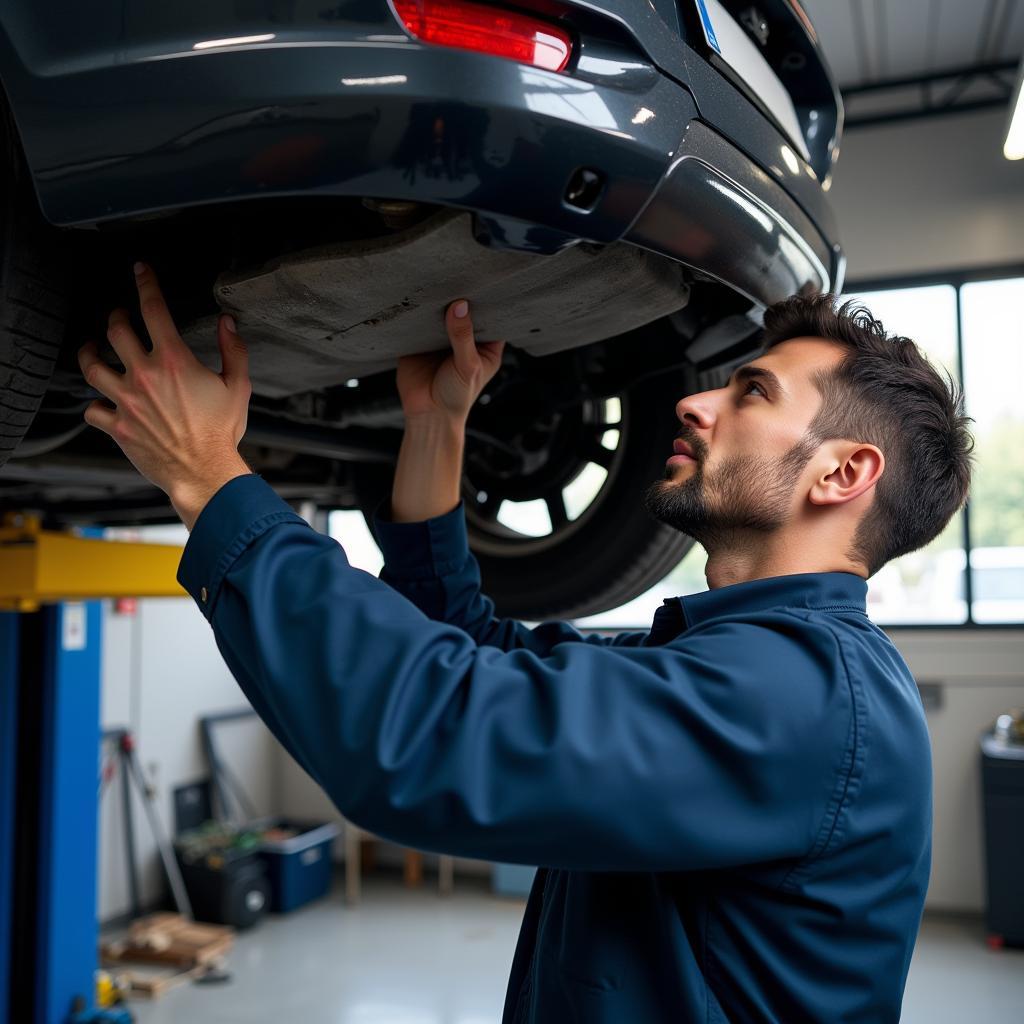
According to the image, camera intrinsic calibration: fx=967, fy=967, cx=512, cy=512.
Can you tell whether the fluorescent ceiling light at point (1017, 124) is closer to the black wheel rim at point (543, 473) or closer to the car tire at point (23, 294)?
the black wheel rim at point (543, 473)

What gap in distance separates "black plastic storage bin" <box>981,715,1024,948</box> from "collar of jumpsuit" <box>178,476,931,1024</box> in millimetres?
3722

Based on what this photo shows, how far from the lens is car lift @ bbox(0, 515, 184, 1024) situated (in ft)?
9.50

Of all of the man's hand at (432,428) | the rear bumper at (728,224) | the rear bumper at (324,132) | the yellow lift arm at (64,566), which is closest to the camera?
the rear bumper at (324,132)

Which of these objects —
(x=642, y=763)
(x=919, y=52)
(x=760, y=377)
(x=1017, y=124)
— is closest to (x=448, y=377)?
(x=760, y=377)

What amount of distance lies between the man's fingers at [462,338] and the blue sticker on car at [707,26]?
0.34 meters

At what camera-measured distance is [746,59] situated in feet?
3.34

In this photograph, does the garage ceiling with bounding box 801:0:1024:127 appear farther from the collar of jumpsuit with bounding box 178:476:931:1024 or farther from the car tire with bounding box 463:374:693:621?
the collar of jumpsuit with bounding box 178:476:931:1024

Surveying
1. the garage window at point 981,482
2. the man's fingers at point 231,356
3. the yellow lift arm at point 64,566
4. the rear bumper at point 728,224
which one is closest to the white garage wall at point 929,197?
the garage window at point 981,482

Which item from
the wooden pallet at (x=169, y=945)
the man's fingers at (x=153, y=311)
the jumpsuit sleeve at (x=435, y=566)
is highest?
the man's fingers at (x=153, y=311)

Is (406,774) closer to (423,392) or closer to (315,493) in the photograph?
(423,392)

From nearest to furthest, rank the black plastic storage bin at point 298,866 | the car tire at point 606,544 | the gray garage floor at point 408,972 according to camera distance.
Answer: the car tire at point 606,544, the gray garage floor at point 408,972, the black plastic storage bin at point 298,866

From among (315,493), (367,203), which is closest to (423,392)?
(367,203)

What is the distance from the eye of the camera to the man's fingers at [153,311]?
89 centimetres

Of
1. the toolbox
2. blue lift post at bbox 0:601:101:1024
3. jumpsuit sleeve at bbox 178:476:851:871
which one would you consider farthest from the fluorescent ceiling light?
the toolbox
